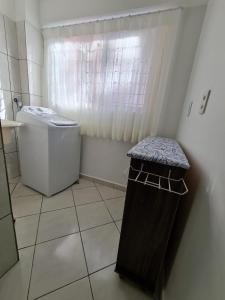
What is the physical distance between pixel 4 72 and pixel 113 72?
1.27 m

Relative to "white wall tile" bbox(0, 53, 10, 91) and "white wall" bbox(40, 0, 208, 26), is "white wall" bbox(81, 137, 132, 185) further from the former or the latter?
"white wall" bbox(40, 0, 208, 26)

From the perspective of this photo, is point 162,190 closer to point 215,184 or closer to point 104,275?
point 215,184

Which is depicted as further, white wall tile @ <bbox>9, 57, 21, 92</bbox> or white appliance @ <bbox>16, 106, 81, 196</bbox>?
white wall tile @ <bbox>9, 57, 21, 92</bbox>

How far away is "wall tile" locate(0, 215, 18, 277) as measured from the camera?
0.86m

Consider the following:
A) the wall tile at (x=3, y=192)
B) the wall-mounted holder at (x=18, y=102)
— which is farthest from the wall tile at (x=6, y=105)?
the wall tile at (x=3, y=192)

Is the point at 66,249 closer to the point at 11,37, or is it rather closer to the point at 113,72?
the point at 113,72

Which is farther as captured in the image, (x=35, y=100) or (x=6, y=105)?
(x=35, y=100)

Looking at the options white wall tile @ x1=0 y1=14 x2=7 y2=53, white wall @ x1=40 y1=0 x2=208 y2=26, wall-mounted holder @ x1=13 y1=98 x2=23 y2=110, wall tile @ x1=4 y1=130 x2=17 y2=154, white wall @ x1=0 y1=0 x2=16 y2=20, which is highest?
white wall @ x1=40 y1=0 x2=208 y2=26

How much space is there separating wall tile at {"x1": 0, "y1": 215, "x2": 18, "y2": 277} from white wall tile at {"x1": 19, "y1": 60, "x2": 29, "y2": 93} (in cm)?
163

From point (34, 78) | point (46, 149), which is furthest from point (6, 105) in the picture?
point (46, 149)

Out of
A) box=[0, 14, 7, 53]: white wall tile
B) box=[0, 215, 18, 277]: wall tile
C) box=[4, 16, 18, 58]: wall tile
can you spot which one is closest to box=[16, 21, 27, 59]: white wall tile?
box=[4, 16, 18, 58]: wall tile

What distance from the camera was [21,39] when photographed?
68.1 inches

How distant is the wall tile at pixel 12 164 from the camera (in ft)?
6.25

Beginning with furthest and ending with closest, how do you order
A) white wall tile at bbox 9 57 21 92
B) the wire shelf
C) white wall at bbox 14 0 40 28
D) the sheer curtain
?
white wall tile at bbox 9 57 21 92
white wall at bbox 14 0 40 28
the sheer curtain
the wire shelf
